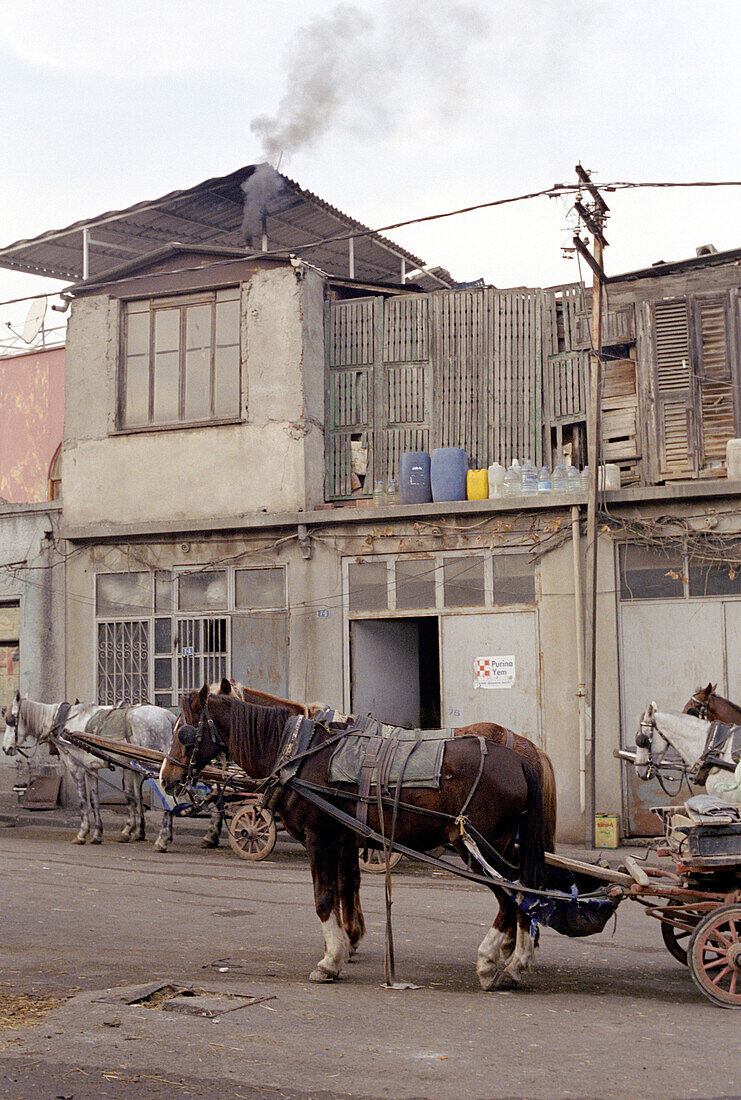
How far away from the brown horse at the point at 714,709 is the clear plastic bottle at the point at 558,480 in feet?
15.2

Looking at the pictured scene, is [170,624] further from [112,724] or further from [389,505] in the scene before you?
[389,505]

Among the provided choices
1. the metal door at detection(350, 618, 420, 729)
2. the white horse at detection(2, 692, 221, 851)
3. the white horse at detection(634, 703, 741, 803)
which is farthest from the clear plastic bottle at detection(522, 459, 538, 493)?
the white horse at detection(2, 692, 221, 851)

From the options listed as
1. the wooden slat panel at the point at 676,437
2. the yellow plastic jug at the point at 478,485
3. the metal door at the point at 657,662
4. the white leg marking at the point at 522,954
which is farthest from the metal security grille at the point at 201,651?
the white leg marking at the point at 522,954

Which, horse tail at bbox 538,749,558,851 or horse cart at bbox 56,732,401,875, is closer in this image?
horse tail at bbox 538,749,558,851

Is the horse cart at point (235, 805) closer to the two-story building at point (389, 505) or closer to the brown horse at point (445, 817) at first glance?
the two-story building at point (389, 505)

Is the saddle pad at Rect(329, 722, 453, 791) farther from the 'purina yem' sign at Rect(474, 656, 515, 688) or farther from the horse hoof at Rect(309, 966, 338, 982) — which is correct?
the 'purina yem' sign at Rect(474, 656, 515, 688)

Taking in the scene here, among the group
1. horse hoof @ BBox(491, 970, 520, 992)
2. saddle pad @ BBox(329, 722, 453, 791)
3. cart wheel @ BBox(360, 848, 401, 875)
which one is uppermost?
saddle pad @ BBox(329, 722, 453, 791)

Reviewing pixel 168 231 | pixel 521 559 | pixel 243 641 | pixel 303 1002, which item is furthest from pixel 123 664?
pixel 303 1002

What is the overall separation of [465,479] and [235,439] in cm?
Answer: 351

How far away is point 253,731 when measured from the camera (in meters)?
7.91

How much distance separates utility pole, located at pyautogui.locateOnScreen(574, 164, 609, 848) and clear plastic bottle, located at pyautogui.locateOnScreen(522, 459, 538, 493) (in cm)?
105

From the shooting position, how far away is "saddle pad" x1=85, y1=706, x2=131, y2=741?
47.4ft

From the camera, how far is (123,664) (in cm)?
1734

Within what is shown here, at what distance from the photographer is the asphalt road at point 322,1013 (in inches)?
204
